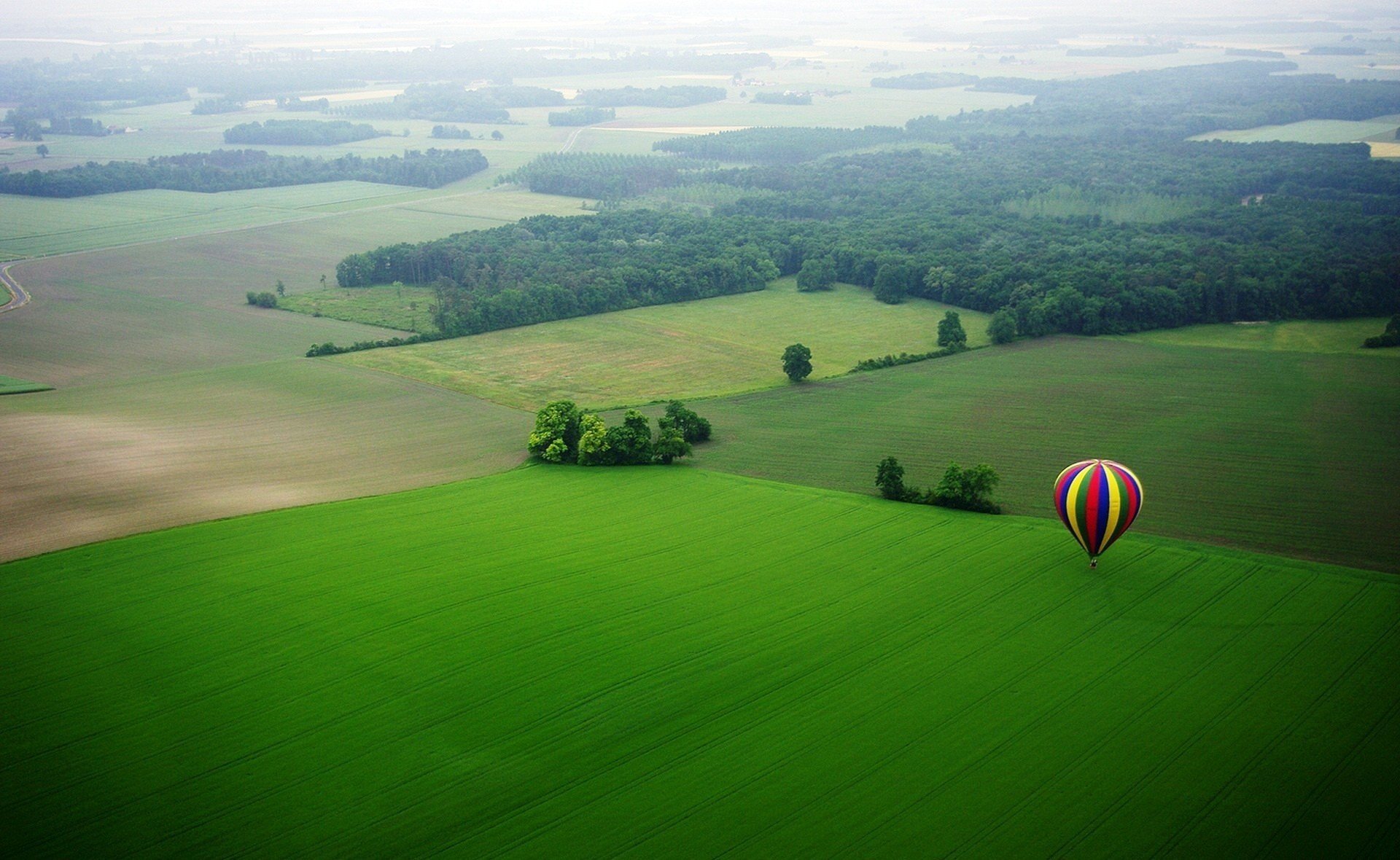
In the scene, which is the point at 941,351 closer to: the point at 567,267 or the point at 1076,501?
the point at 1076,501

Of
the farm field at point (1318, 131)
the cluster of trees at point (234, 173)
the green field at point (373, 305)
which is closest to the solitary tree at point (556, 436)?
the green field at point (373, 305)

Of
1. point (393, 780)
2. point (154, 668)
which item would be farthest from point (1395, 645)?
point (154, 668)

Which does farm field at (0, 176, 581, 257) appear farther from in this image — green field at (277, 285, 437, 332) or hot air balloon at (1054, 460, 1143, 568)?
hot air balloon at (1054, 460, 1143, 568)

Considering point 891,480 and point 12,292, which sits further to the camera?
point 12,292

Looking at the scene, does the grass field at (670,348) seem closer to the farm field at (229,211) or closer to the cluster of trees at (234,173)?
the farm field at (229,211)

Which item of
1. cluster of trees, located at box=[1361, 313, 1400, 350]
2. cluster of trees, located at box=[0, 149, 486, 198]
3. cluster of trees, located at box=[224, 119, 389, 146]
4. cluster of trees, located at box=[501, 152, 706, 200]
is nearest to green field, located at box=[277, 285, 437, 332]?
cluster of trees, located at box=[501, 152, 706, 200]

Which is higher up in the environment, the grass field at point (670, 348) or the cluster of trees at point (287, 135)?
the cluster of trees at point (287, 135)

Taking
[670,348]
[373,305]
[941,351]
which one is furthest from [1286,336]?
[373,305]
